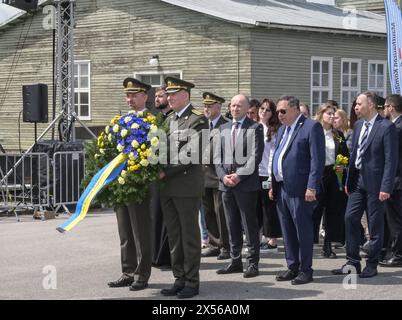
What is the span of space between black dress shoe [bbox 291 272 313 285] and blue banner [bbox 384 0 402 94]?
5.26 metres

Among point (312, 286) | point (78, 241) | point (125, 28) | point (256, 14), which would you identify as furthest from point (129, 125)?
point (125, 28)

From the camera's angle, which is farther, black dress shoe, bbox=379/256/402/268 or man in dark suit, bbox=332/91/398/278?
black dress shoe, bbox=379/256/402/268

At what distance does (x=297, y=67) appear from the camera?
2172 centimetres

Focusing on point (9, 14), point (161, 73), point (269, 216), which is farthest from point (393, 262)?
point (9, 14)

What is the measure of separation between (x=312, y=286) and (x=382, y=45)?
18395mm

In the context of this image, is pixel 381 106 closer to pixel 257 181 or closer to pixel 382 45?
pixel 257 181

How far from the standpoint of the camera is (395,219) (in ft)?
28.3

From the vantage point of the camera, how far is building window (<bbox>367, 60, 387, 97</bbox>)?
79.5 ft

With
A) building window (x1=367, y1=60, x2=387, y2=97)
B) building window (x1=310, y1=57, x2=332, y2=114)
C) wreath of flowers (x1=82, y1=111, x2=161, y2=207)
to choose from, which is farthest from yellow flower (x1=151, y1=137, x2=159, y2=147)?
building window (x1=367, y1=60, x2=387, y2=97)

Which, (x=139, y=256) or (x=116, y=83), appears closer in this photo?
A: (x=139, y=256)

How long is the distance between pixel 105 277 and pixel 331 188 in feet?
10.7

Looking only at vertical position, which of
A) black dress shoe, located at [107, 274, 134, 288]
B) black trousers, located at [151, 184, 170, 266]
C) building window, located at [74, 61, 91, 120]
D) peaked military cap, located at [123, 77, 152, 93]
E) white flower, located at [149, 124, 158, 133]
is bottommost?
black dress shoe, located at [107, 274, 134, 288]

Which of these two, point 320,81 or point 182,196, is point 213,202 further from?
point 320,81

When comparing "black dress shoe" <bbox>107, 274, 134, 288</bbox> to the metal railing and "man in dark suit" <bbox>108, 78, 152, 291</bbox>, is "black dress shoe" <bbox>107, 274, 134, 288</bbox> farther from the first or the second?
the metal railing
